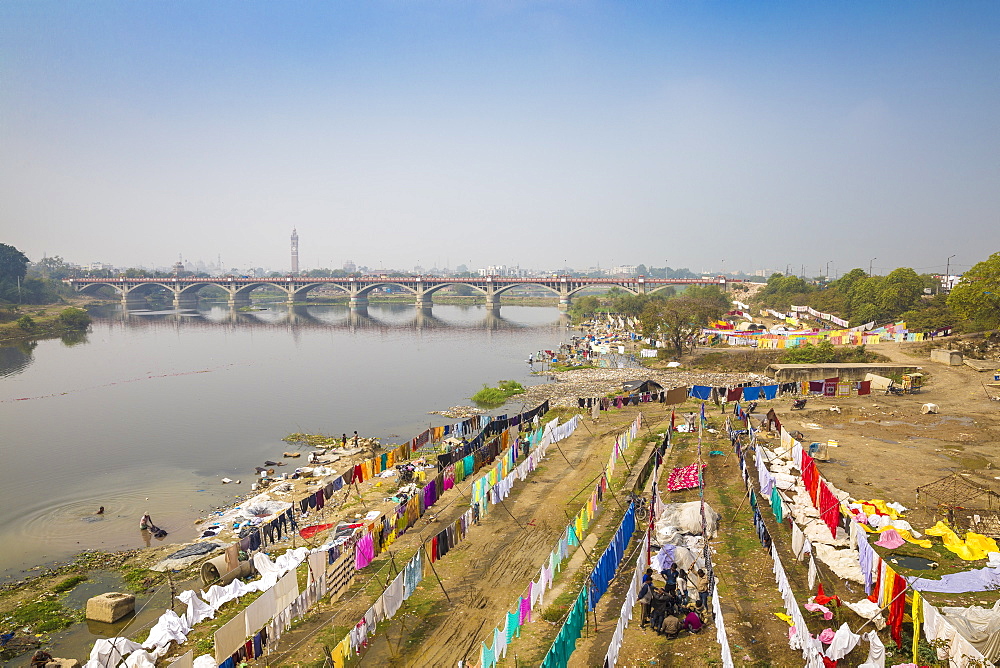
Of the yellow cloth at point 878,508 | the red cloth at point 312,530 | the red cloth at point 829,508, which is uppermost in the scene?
the red cloth at point 829,508

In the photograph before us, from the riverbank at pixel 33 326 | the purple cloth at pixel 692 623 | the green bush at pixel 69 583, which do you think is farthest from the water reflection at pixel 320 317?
the purple cloth at pixel 692 623

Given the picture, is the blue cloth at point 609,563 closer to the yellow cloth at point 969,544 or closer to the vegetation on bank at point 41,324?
the yellow cloth at point 969,544

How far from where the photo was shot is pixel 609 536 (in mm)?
14633

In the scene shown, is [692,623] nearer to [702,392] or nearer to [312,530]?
[312,530]

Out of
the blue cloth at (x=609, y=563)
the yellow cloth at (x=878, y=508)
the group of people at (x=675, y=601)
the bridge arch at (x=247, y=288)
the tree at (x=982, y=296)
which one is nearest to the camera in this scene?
the group of people at (x=675, y=601)

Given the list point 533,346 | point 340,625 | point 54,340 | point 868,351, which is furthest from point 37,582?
point 54,340

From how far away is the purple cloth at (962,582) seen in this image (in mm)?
10820

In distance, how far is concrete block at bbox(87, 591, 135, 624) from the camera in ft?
41.9

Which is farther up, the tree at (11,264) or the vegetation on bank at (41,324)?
the tree at (11,264)

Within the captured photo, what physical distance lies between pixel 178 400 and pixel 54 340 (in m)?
40.6

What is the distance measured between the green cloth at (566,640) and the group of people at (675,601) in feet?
4.83

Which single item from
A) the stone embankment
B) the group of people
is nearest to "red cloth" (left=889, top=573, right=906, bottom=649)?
the group of people

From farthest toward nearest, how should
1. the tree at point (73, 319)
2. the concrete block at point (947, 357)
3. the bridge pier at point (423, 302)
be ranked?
the bridge pier at point (423, 302), the tree at point (73, 319), the concrete block at point (947, 357)

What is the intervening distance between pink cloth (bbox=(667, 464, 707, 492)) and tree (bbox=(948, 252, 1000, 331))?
93.0 ft
